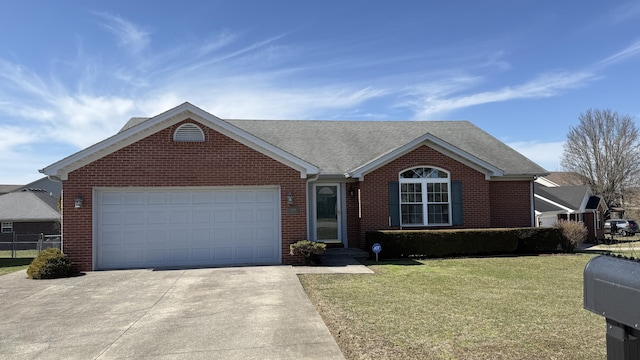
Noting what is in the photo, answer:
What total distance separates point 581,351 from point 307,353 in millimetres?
3377

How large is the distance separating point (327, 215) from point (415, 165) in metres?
3.78

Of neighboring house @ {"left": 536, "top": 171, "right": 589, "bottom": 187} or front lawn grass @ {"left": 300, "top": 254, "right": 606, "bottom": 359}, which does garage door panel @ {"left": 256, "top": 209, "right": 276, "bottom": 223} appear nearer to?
front lawn grass @ {"left": 300, "top": 254, "right": 606, "bottom": 359}

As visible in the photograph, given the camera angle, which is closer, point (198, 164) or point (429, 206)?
point (198, 164)

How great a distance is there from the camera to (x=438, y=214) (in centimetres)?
1669

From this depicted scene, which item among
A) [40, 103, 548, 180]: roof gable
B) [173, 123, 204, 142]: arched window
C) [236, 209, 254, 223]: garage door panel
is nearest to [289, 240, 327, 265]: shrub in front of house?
[236, 209, 254, 223]: garage door panel

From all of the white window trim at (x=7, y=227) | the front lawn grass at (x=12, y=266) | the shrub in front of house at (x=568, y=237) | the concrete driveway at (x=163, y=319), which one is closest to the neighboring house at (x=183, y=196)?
the concrete driveway at (x=163, y=319)

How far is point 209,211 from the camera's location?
1349 centimetres

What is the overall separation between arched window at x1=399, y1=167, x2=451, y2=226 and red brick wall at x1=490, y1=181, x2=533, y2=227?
8.48ft

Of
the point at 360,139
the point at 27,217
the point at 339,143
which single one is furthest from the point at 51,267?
the point at 27,217

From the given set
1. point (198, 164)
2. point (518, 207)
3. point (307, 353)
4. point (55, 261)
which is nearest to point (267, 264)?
point (198, 164)

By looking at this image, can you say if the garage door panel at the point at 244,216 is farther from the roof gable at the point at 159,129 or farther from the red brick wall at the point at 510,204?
the red brick wall at the point at 510,204

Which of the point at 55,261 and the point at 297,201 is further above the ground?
the point at 297,201

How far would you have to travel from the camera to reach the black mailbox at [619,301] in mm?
2830

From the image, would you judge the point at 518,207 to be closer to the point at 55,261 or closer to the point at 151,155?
the point at 151,155
